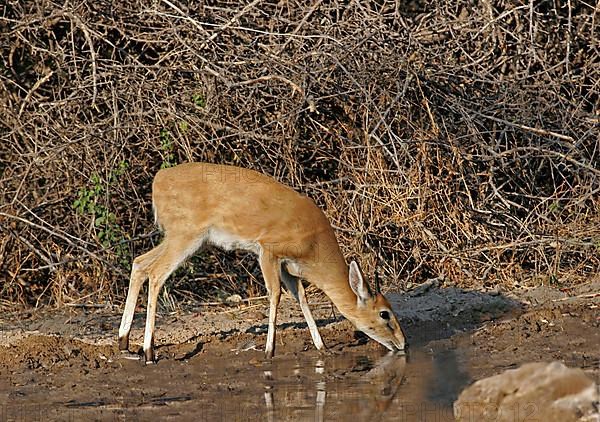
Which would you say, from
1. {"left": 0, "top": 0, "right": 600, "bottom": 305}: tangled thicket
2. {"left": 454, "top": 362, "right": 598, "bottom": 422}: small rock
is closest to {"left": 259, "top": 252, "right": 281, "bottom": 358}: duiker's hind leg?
{"left": 0, "top": 0, "right": 600, "bottom": 305}: tangled thicket

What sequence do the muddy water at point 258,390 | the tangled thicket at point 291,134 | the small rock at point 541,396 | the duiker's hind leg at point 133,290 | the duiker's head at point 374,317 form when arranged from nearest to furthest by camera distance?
the small rock at point 541,396 < the muddy water at point 258,390 < the duiker's hind leg at point 133,290 < the duiker's head at point 374,317 < the tangled thicket at point 291,134

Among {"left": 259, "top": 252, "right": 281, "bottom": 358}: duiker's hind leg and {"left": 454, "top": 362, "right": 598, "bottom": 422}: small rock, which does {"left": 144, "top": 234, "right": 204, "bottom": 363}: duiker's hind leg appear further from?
{"left": 454, "top": 362, "right": 598, "bottom": 422}: small rock

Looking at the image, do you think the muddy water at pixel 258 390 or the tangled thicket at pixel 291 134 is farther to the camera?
the tangled thicket at pixel 291 134

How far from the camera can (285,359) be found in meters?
8.51

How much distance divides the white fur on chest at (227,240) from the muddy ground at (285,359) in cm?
78

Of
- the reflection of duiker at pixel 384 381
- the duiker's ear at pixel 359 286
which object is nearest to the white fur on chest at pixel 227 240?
the duiker's ear at pixel 359 286

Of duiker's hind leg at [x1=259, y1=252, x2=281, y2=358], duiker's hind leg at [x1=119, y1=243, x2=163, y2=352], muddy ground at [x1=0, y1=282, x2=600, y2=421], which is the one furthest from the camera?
duiker's hind leg at [x1=119, y1=243, x2=163, y2=352]

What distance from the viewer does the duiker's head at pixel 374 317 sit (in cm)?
866

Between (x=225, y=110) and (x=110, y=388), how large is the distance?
142 inches

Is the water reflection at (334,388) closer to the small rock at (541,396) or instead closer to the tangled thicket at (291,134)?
the small rock at (541,396)

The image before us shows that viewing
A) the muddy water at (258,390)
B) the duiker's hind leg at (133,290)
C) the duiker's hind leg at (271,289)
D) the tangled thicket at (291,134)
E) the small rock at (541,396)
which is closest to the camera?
the small rock at (541,396)

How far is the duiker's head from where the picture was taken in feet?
28.4

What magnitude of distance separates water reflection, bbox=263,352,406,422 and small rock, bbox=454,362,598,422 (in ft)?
2.98

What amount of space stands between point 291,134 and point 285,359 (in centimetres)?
279
